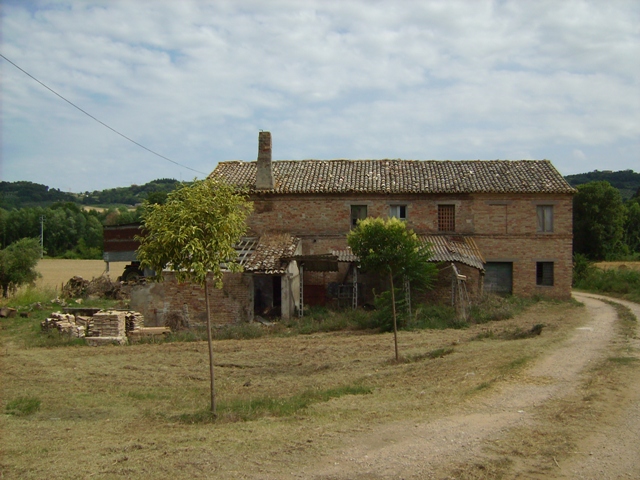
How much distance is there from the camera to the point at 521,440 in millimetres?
7391

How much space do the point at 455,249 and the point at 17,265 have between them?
2207cm

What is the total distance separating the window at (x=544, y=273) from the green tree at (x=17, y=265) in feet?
84.5

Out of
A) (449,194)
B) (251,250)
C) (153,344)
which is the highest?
(449,194)

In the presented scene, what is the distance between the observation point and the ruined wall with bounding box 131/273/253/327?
21.6m

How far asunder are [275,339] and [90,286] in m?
17.3

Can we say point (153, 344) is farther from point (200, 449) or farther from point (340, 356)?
point (200, 449)

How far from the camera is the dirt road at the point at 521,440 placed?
6496 millimetres

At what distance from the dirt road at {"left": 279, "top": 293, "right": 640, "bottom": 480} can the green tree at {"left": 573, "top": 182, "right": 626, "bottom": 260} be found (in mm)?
48673

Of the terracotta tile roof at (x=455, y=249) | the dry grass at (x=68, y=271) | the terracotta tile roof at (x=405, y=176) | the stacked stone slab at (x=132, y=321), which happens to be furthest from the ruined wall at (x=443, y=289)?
the dry grass at (x=68, y=271)

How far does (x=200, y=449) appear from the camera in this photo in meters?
7.38

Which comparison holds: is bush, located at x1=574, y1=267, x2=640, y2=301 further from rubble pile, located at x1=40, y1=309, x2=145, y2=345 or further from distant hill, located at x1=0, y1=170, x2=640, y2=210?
distant hill, located at x1=0, y1=170, x2=640, y2=210

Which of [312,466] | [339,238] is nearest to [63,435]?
[312,466]

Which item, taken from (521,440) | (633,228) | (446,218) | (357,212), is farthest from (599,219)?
Answer: (521,440)

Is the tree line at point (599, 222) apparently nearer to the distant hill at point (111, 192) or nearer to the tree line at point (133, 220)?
the tree line at point (133, 220)
